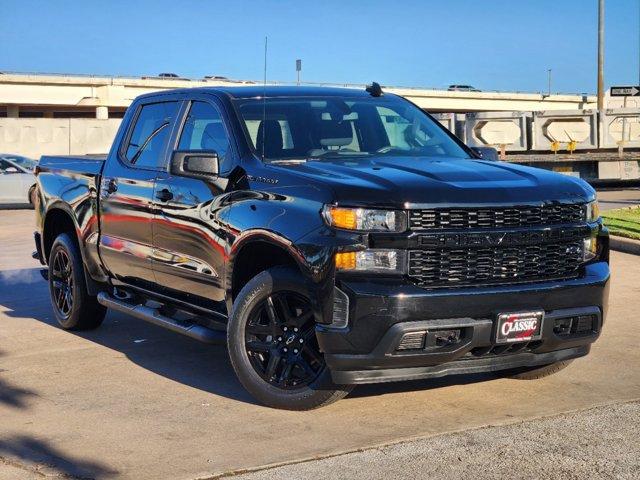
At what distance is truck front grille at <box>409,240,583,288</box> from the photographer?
552 centimetres

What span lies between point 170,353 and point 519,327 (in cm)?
301

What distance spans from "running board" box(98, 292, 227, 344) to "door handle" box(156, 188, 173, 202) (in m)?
0.80

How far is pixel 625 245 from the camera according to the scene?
42.1 feet

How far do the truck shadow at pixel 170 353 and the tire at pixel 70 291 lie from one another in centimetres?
13

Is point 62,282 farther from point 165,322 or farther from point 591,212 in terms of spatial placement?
point 591,212

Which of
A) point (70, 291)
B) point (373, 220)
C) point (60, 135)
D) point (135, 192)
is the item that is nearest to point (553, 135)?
point (60, 135)

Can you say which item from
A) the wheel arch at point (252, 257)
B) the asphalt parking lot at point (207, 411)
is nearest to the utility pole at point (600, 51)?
the asphalt parking lot at point (207, 411)

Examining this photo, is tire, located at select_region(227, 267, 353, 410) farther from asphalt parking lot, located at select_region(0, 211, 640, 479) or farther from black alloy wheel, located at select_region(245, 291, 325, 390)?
asphalt parking lot, located at select_region(0, 211, 640, 479)

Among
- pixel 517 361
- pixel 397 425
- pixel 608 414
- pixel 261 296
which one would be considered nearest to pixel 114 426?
pixel 261 296

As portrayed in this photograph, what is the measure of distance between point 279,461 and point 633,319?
15.3ft

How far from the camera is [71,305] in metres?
8.57

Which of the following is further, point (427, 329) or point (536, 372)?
point (536, 372)

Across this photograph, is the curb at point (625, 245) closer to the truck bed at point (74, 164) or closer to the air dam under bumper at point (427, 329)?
the truck bed at point (74, 164)

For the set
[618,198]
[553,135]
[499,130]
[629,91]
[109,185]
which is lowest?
[618,198]
